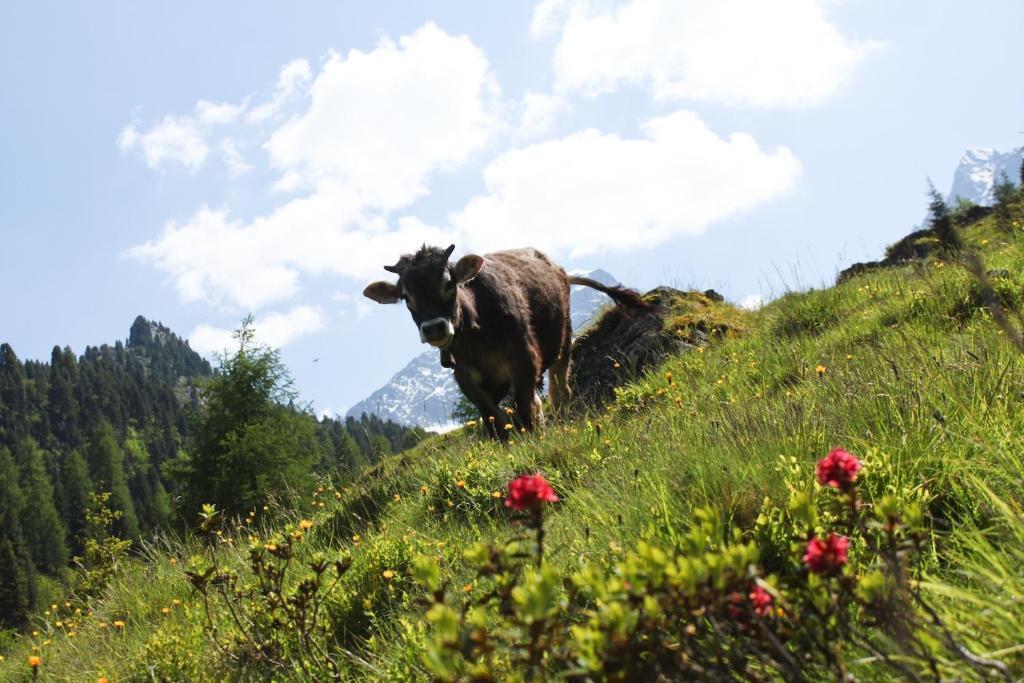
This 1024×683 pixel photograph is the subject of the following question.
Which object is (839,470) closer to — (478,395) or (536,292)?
(478,395)

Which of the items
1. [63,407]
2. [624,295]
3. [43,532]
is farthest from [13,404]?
[624,295]

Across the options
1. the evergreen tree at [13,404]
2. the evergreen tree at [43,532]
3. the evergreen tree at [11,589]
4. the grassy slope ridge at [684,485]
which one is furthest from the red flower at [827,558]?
the evergreen tree at [13,404]

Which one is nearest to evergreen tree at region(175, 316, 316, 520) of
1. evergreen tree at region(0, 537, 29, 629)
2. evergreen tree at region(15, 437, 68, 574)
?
evergreen tree at region(0, 537, 29, 629)

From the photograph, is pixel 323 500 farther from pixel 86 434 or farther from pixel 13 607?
pixel 86 434

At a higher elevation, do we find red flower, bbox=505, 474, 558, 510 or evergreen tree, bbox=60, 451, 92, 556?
evergreen tree, bbox=60, 451, 92, 556

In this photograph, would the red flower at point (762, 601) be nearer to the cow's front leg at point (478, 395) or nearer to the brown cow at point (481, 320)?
the brown cow at point (481, 320)

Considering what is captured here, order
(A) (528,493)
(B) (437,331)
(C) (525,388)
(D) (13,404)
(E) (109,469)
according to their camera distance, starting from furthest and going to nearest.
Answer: (D) (13,404), (E) (109,469), (C) (525,388), (B) (437,331), (A) (528,493)

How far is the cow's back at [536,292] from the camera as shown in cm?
906

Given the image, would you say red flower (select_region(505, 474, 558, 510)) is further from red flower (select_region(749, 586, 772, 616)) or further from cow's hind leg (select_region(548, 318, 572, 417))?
cow's hind leg (select_region(548, 318, 572, 417))

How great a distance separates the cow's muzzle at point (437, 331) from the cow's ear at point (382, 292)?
1.25 metres

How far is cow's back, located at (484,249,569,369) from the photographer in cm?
906

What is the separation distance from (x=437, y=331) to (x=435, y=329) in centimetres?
3

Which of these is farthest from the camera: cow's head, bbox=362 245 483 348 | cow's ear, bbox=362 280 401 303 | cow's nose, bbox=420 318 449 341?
cow's ear, bbox=362 280 401 303

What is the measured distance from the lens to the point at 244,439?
28109mm
